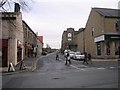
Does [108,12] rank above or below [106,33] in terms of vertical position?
above

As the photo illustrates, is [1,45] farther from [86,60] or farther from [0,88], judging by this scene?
[0,88]

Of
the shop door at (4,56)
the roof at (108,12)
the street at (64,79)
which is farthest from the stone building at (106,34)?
the street at (64,79)

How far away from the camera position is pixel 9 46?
30047mm

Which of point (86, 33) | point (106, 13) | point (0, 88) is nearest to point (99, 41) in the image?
point (106, 13)

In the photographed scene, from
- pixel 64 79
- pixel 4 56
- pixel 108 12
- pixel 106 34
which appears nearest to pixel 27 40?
pixel 106 34

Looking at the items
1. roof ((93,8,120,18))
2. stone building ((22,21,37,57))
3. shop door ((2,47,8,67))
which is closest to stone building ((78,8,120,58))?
roof ((93,8,120,18))

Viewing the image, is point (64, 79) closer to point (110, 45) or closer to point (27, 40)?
point (110, 45)

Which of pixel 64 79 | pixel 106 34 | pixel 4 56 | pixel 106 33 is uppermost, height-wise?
pixel 106 33

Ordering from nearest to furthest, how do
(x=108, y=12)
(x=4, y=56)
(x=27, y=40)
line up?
(x=4, y=56) → (x=108, y=12) → (x=27, y=40)

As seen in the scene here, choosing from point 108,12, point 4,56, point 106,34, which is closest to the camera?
point 4,56

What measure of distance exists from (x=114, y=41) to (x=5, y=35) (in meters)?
22.0

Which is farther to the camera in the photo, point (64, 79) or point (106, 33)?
point (106, 33)

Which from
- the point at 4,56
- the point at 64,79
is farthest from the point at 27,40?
the point at 64,79

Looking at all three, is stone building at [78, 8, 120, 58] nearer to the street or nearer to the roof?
the roof
